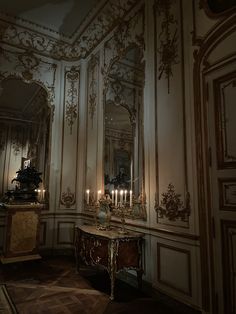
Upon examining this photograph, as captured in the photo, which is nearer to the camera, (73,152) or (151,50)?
(151,50)

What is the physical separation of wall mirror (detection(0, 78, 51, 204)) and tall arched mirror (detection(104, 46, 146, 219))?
4.06 feet

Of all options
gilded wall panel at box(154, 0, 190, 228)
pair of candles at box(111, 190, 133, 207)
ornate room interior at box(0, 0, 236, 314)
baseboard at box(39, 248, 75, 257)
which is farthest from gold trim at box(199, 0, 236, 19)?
baseboard at box(39, 248, 75, 257)

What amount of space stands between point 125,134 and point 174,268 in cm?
165

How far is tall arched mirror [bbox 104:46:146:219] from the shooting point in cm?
294

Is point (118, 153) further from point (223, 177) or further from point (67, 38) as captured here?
point (67, 38)

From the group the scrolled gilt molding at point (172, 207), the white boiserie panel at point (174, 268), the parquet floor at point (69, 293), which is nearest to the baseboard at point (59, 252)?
the parquet floor at point (69, 293)

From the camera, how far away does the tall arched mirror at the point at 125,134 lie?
9.64 ft

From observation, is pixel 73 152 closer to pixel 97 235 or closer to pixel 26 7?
pixel 97 235

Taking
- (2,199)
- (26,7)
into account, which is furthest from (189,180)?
(26,7)

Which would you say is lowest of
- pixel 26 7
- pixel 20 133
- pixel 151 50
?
pixel 20 133

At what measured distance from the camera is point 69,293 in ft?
8.37

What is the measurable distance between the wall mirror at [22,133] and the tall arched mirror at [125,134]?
1.24m

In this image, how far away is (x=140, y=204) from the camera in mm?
2809

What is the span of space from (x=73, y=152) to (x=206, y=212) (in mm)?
2757
